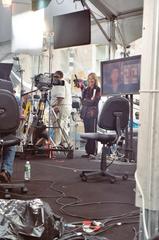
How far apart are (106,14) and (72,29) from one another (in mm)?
678

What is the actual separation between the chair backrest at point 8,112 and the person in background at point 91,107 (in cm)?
372

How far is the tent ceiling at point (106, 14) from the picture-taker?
635 cm

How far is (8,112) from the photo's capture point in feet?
9.52

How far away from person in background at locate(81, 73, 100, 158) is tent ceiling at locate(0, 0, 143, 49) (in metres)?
1.10

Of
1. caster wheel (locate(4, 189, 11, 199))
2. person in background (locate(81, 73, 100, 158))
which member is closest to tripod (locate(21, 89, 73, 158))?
person in background (locate(81, 73, 100, 158))

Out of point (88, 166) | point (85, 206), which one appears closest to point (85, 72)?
point (88, 166)

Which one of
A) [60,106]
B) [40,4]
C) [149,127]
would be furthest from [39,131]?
[149,127]

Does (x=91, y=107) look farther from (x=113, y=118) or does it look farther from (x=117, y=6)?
(x=113, y=118)

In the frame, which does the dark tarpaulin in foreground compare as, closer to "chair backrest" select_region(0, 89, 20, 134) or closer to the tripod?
"chair backrest" select_region(0, 89, 20, 134)

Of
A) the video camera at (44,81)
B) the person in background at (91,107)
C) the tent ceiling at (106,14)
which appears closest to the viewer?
the video camera at (44,81)

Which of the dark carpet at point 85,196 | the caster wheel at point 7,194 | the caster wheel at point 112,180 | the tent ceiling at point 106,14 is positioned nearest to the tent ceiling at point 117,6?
the tent ceiling at point 106,14

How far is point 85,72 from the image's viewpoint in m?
10.3

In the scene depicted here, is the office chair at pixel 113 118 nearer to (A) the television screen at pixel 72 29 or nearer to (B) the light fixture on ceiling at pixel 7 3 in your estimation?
(A) the television screen at pixel 72 29

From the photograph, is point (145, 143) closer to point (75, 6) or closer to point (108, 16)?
point (108, 16)
